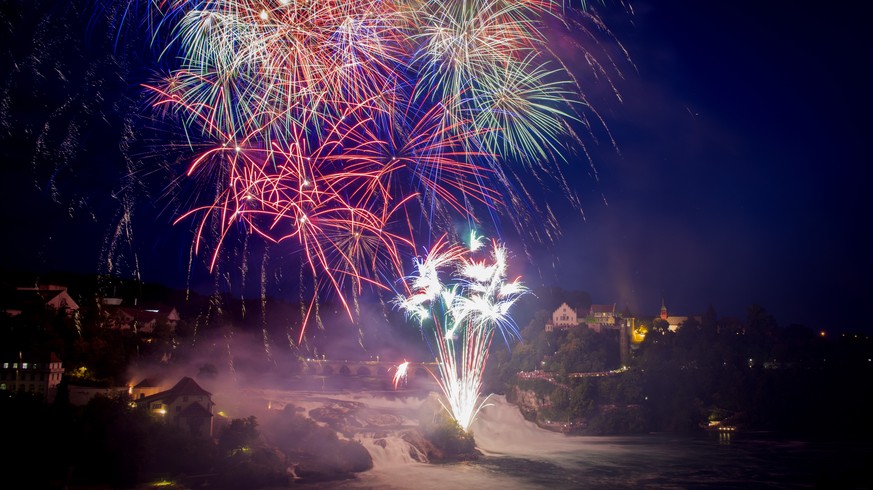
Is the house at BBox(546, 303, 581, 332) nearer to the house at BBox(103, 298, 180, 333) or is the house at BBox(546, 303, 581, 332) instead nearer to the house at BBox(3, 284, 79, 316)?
the house at BBox(103, 298, 180, 333)

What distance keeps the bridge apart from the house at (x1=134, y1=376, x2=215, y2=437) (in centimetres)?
1183

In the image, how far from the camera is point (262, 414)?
75.0ft

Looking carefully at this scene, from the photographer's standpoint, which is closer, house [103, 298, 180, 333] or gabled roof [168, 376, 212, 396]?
gabled roof [168, 376, 212, 396]

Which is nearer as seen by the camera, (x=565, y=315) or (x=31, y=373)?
(x=31, y=373)

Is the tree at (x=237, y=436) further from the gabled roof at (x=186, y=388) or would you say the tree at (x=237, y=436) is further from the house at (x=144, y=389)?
the house at (x=144, y=389)

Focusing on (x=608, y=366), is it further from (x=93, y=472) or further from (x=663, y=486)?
(x=93, y=472)

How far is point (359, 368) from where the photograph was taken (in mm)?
33688

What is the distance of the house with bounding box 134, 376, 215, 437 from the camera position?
18797 millimetres

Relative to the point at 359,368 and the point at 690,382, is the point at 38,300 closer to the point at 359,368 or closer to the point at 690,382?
the point at 359,368

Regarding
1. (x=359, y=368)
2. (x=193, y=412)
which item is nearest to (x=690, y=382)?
(x=359, y=368)

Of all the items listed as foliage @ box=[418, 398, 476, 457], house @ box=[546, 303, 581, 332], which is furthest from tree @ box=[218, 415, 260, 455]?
house @ box=[546, 303, 581, 332]

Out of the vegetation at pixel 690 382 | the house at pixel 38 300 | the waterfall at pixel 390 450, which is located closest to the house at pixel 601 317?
the vegetation at pixel 690 382

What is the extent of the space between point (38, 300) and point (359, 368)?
15917 millimetres

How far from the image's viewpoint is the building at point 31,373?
1753cm
